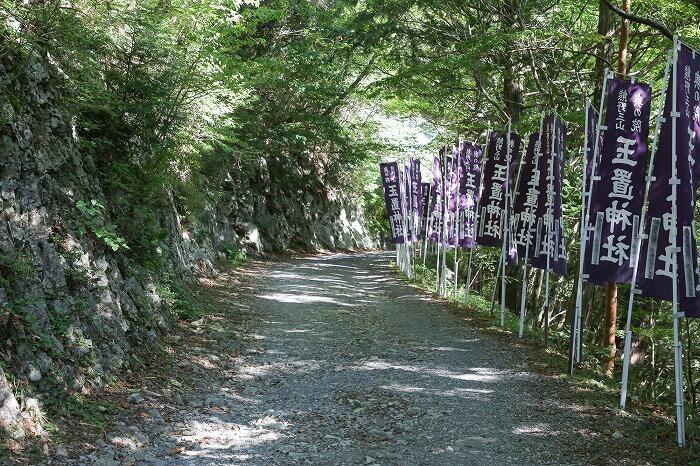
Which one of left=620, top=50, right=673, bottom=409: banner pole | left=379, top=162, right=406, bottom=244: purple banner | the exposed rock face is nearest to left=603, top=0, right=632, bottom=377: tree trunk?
left=620, top=50, right=673, bottom=409: banner pole

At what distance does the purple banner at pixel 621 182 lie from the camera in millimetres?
6043

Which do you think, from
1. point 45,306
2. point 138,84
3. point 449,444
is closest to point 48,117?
point 138,84

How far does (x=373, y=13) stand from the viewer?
11453 mm

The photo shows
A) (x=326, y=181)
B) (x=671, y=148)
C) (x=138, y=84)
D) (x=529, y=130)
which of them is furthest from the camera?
(x=326, y=181)

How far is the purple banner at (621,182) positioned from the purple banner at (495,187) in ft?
14.8

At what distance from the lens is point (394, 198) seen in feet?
58.5

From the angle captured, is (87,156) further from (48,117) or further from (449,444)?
(449,444)

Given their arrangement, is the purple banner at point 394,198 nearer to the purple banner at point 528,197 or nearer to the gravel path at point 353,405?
the gravel path at point 353,405

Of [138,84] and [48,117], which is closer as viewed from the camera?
[48,117]

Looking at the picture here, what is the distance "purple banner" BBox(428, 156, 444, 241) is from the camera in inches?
587

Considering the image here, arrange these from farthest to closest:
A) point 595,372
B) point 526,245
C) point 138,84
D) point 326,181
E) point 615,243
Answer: point 326,181 → point 526,245 → point 138,84 → point 595,372 → point 615,243

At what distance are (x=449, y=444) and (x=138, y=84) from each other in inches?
243

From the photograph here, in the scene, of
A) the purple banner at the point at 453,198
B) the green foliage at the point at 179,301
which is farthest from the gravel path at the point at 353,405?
the purple banner at the point at 453,198

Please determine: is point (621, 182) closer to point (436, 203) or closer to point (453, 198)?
→ point (453, 198)
